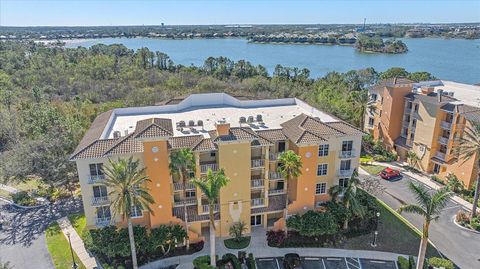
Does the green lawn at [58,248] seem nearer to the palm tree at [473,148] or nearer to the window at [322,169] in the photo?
the window at [322,169]

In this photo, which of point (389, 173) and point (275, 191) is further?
point (389, 173)

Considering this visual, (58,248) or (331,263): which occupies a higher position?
(58,248)

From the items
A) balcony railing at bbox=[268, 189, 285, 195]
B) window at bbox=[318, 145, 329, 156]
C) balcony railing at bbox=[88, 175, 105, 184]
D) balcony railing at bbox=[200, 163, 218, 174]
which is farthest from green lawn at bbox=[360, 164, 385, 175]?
balcony railing at bbox=[88, 175, 105, 184]

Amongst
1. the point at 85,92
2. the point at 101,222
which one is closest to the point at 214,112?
the point at 101,222

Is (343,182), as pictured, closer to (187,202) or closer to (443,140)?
(187,202)

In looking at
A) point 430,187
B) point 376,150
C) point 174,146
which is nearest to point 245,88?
point 376,150

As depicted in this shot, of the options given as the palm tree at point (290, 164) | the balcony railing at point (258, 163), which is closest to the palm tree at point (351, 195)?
the palm tree at point (290, 164)

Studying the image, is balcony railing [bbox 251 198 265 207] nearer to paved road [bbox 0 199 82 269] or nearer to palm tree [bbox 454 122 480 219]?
paved road [bbox 0 199 82 269]

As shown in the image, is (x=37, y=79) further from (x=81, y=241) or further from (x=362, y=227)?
(x=362, y=227)
